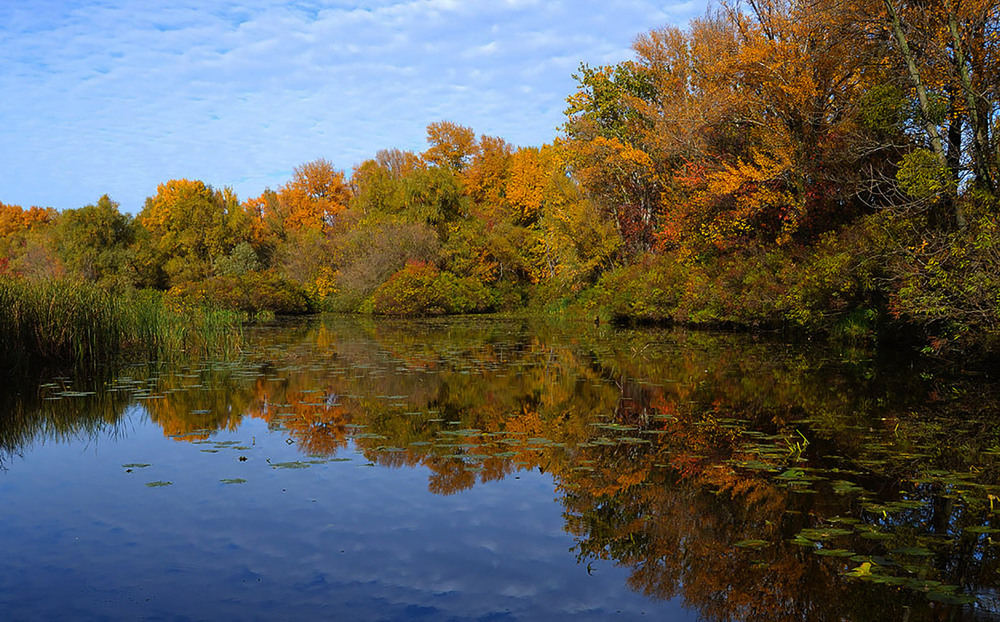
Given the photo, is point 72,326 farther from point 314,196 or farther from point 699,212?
point 314,196

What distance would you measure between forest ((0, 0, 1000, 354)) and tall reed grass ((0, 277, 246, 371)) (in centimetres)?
61

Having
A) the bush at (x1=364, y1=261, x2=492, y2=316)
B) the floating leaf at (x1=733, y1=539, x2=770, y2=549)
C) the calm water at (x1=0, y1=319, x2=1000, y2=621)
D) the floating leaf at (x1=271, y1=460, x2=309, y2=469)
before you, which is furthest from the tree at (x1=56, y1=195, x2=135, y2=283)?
the floating leaf at (x1=733, y1=539, x2=770, y2=549)

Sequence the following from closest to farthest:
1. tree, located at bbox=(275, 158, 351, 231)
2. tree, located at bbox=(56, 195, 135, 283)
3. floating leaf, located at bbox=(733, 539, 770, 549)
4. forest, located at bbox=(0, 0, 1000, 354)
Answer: floating leaf, located at bbox=(733, 539, 770, 549) → forest, located at bbox=(0, 0, 1000, 354) → tree, located at bbox=(56, 195, 135, 283) → tree, located at bbox=(275, 158, 351, 231)

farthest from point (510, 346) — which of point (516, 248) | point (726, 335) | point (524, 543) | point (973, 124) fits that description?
point (516, 248)

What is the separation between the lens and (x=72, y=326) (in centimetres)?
1071

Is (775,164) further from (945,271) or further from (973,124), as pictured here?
(945,271)

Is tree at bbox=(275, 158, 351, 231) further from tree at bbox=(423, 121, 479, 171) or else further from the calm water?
the calm water

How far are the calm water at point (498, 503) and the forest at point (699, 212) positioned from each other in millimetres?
4879

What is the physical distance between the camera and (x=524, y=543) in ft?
13.1

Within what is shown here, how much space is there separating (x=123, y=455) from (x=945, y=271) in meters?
12.0

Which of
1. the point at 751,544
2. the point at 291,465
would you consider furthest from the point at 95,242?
the point at 751,544

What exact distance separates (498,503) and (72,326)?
9.13 metres

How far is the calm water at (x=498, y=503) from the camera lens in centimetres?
324

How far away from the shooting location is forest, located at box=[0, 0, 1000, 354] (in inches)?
499
